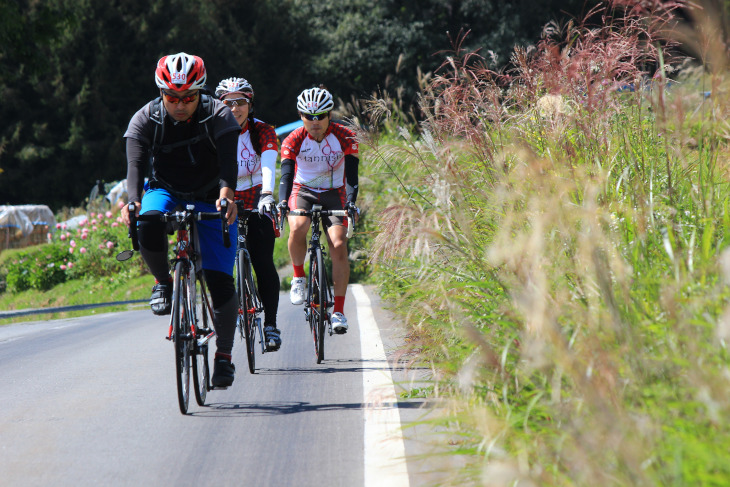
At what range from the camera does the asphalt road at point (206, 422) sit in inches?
155

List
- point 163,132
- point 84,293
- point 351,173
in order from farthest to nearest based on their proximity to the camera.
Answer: point 84,293 → point 351,173 → point 163,132

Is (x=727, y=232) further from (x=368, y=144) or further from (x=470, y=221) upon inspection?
(x=368, y=144)

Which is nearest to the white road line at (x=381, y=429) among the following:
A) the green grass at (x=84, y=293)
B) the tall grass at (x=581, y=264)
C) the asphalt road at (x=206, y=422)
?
the asphalt road at (x=206, y=422)

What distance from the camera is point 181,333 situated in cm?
494

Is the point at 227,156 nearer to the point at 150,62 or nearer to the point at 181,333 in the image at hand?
the point at 181,333

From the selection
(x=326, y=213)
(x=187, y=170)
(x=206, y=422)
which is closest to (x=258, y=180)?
(x=326, y=213)

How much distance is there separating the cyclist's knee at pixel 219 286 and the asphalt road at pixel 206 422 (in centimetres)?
60

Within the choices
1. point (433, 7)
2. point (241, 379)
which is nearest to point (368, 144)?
point (241, 379)

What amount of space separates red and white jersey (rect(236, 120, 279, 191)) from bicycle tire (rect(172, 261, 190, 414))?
2069mm

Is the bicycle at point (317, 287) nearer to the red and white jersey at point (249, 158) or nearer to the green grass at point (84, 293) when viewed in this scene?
the red and white jersey at point (249, 158)

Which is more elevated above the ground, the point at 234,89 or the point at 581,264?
the point at 234,89

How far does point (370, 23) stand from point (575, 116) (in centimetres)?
3739

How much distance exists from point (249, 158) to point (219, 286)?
185cm

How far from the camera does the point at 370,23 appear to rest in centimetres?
4150
